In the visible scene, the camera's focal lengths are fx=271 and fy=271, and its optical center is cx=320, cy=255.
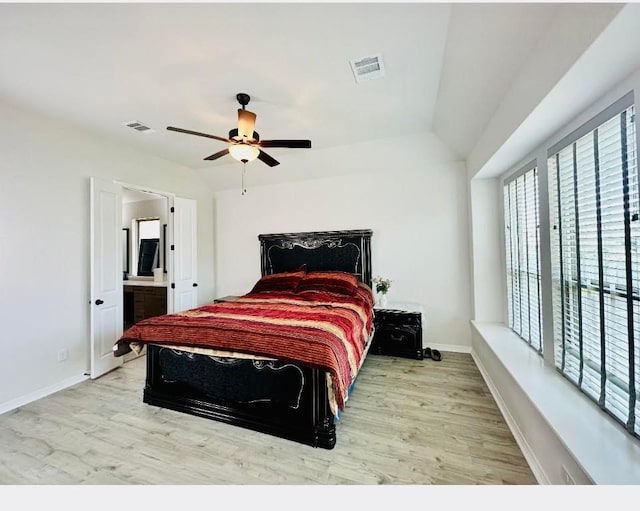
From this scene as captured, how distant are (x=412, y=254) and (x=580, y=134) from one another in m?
2.33

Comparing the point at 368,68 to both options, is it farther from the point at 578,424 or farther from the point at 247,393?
the point at 247,393

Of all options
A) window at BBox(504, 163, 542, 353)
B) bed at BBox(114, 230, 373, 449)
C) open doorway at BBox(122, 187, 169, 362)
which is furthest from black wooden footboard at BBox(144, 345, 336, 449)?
open doorway at BBox(122, 187, 169, 362)

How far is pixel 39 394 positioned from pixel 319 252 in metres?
3.44

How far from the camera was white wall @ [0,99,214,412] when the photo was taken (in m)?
2.52

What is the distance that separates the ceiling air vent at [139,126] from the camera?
2.99 metres

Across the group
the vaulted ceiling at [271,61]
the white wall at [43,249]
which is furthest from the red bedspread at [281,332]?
the vaulted ceiling at [271,61]

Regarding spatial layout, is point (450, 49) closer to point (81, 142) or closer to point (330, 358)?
point (330, 358)

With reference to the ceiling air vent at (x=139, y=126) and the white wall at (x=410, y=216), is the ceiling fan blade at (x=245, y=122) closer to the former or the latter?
the ceiling air vent at (x=139, y=126)

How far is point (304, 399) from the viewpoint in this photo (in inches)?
78.0

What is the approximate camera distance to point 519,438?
1870 millimetres

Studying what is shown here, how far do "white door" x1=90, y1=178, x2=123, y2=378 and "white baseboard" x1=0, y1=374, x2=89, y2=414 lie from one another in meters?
0.15

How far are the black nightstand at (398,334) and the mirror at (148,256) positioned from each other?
4499 millimetres

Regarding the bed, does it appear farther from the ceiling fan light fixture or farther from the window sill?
the ceiling fan light fixture
